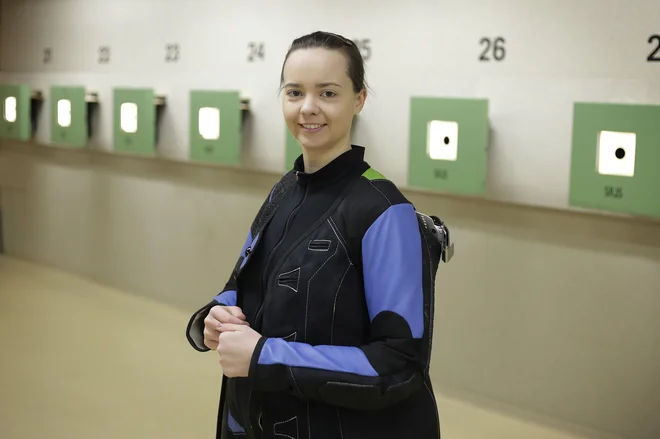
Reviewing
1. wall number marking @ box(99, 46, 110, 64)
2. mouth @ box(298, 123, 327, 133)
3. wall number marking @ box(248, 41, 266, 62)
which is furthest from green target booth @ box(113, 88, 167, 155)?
mouth @ box(298, 123, 327, 133)

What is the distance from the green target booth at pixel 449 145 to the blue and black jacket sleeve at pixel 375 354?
5.42 feet

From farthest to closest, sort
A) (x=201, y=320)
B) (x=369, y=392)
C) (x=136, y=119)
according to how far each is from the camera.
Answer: (x=136, y=119)
(x=201, y=320)
(x=369, y=392)

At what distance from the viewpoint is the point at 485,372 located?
304 centimetres

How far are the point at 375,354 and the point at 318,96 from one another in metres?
0.45

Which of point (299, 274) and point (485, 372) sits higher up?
point (299, 274)

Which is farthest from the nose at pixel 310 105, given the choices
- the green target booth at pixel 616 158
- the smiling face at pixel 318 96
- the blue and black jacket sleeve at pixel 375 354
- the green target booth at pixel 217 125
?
the green target booth at pixel 217 125

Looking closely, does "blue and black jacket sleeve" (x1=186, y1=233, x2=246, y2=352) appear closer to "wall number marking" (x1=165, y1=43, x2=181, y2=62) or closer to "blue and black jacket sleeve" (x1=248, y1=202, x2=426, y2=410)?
"blue and black jacket sleeve" (x1=248, y1=202, x2=426, y2=410)

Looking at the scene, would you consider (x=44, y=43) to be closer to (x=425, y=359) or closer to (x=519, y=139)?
(x=519, y=139)

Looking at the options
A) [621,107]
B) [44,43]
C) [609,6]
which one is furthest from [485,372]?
[44,43]

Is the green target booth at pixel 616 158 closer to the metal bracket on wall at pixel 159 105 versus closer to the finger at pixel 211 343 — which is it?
the finger at pixel 211 343

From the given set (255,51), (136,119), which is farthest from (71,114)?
(255,51)

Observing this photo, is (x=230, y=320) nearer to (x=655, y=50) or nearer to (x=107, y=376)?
(x=655, y=50)

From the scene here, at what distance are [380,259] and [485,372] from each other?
76.5 inches

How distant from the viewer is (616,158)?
2504 mm
